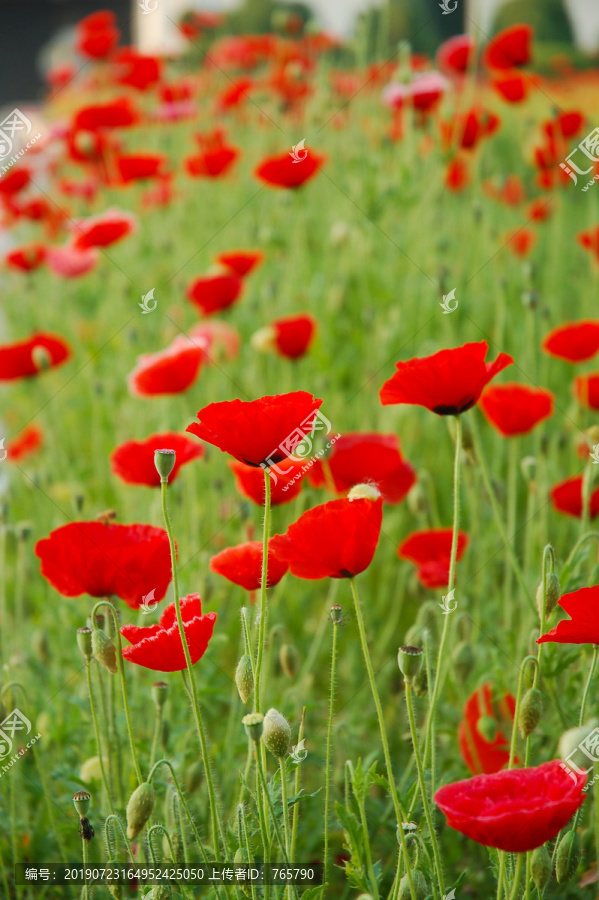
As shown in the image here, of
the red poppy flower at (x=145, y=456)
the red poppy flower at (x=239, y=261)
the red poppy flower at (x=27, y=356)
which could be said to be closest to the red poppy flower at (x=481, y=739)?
the red poppy flower at (x=145, y=456)

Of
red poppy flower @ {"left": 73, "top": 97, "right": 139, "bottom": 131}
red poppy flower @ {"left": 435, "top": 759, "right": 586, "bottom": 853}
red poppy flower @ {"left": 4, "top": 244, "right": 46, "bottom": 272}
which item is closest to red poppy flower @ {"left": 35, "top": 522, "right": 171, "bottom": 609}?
red poppy flower @ {"left": 435, "top": 759, "right": 586, "bottom": 853}

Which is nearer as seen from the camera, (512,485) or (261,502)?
(261,502)

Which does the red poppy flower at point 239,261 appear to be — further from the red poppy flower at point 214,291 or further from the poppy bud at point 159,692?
the poppy bud at point 159,692

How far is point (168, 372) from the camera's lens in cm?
141

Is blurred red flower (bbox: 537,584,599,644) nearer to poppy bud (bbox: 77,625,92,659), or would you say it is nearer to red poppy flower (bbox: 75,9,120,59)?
poppy bud (bbox: 77,625,92,659)

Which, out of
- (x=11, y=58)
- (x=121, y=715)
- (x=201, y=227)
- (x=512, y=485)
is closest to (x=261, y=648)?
(x=121, y=715)

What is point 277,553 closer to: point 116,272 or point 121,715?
point 121,715

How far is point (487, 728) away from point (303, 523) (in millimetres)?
452

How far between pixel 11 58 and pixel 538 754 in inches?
669

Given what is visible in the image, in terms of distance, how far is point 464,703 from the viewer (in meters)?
1.20

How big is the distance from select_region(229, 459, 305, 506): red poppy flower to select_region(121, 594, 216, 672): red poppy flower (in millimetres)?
164

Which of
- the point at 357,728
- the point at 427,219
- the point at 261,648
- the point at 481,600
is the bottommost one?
the point at 357,728

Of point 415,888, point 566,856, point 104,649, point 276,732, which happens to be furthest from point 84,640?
point 566,856

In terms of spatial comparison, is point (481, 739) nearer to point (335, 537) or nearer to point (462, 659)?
point (462, 659)
